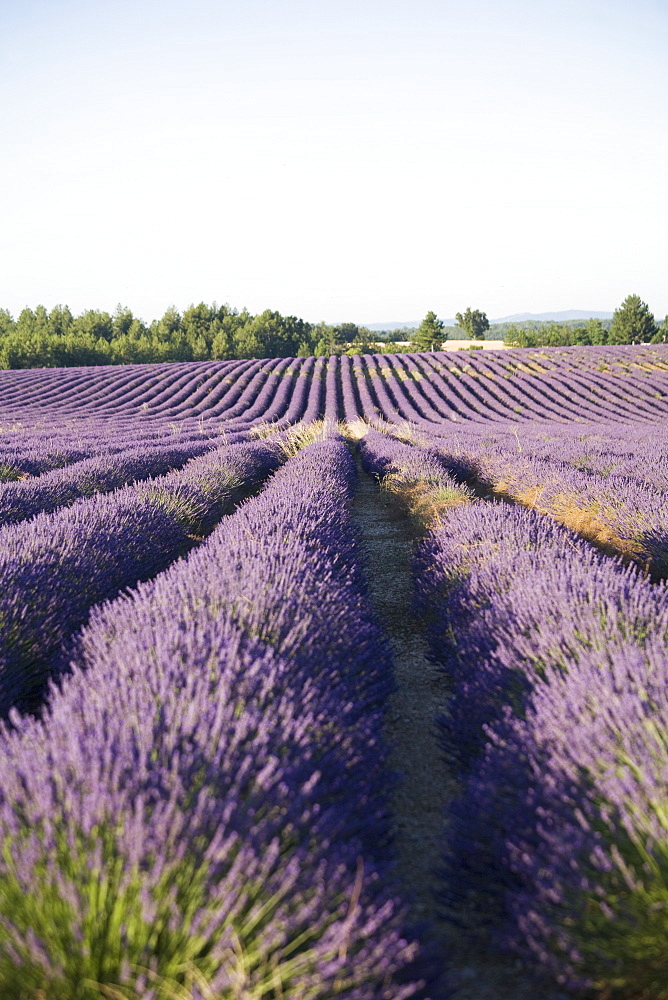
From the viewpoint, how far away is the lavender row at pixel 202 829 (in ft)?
3.39

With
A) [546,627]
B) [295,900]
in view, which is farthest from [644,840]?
[546,627]

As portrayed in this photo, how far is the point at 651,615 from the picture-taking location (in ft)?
7.82

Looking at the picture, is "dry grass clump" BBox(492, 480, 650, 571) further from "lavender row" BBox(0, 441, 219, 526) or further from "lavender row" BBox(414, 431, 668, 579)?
"lavender row" BBox(0, 441, 219, 526)

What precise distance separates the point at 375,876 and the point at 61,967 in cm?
61

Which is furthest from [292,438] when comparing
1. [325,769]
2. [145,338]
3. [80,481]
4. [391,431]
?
[145,338]

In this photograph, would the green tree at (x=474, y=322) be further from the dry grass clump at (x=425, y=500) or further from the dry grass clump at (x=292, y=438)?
the dry grass clump at (x=425, y=500)

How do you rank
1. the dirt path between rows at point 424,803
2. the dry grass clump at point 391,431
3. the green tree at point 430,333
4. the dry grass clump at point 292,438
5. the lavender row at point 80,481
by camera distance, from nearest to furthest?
the dirt path between rows at point 424,803
the lavender row at point 80,481
the dry grass clump at point 292,438
the dry grass clump at point 391,431
the green tree at point 430,333

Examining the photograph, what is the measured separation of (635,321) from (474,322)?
1419 inches

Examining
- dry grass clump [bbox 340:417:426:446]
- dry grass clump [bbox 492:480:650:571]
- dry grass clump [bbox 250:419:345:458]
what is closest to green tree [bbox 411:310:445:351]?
dry grass clump [bbox 340:417:426:446]

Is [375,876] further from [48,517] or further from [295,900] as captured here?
[48,517]

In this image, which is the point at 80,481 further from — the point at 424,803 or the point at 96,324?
the point at 96,324

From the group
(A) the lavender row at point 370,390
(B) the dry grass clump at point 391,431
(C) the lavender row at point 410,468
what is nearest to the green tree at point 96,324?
(A) the lavender row at point 370,390

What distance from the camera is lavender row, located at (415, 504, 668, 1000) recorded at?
1.25 m

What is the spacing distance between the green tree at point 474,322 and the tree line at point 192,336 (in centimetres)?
1915
